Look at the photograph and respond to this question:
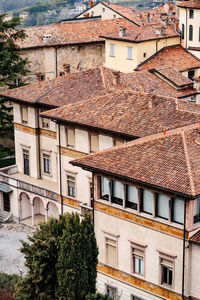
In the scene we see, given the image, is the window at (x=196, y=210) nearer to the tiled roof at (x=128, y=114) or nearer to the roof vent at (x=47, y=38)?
the tiled roof at (x=128, y=114)

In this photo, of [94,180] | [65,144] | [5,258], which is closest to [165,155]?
[94,180]

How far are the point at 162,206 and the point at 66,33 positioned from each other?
4579cm

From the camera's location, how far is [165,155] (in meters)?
31.8

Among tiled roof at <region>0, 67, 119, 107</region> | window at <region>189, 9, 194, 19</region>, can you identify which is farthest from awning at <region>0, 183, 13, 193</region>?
window at <region>189, 9, 194, 19</region>

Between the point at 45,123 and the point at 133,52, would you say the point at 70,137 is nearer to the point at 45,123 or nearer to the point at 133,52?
the point at 45,123

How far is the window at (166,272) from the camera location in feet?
103

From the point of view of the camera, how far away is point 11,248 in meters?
46.8

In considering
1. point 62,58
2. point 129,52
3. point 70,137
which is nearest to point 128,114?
point 70,137

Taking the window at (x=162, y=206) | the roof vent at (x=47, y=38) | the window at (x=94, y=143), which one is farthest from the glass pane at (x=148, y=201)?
the roof vent at (x=47, y=38)

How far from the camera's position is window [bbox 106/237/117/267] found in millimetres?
33812

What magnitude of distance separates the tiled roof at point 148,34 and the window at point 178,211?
37.0 m

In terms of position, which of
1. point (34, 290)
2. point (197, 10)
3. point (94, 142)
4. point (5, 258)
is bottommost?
point (5, 258)

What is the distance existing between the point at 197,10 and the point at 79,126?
31.5 metres

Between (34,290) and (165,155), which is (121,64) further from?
(34,290)
